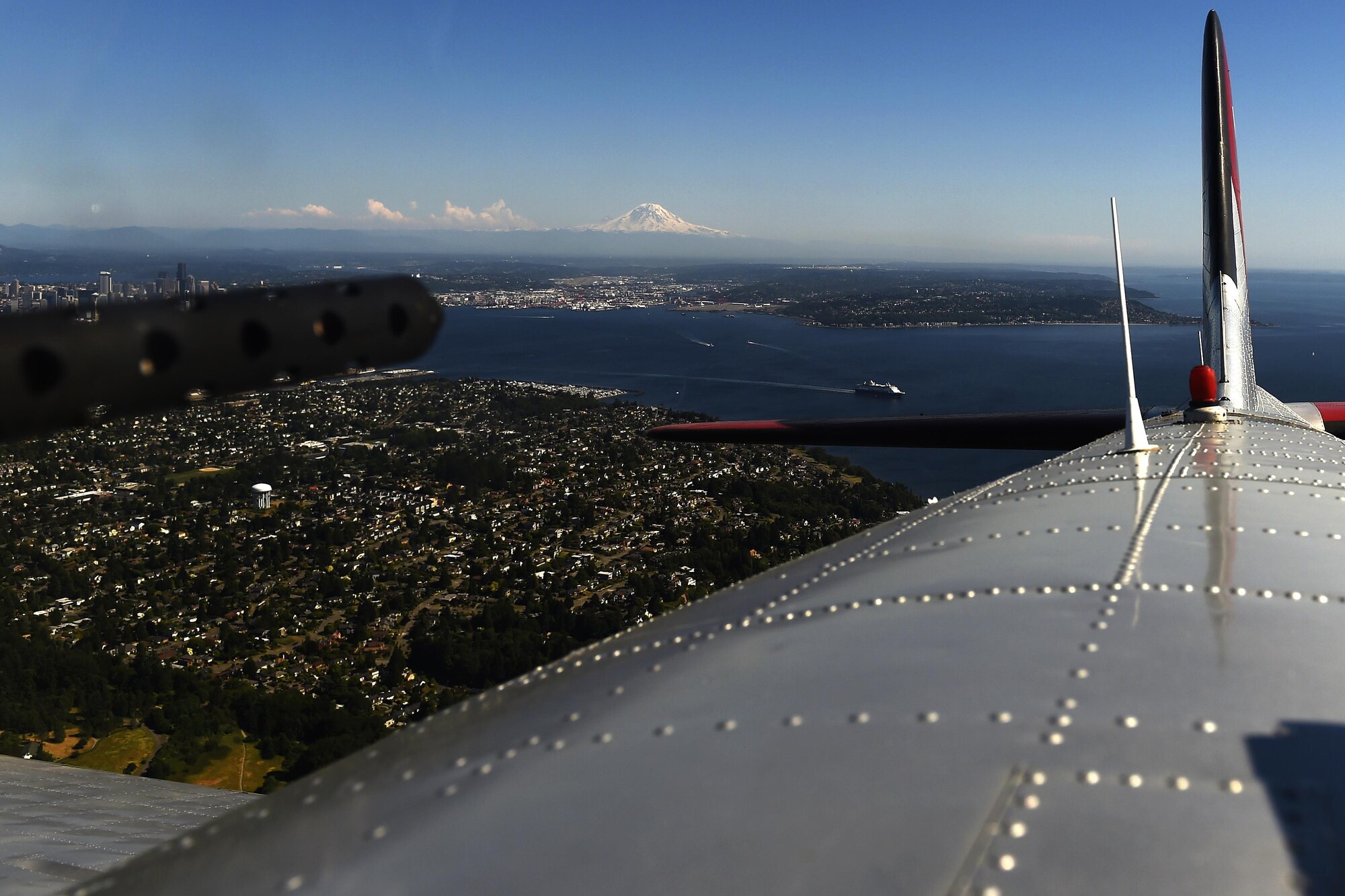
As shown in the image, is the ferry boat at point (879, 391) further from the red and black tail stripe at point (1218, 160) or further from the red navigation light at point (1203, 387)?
the red navigation light at point (1203, 387)

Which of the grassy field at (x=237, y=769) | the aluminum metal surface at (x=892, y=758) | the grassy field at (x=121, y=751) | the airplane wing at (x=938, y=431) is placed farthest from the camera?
the grassy field at (x=121, y=751)

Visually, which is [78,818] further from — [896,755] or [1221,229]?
[1221,229]

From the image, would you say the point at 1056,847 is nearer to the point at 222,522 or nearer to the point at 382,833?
the point at 382,833

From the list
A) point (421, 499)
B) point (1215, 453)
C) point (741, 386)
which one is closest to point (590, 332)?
point (741, 386)

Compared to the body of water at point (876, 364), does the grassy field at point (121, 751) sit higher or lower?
lower

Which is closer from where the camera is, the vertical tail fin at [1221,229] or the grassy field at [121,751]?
the vertical tail fin at [1221,229]

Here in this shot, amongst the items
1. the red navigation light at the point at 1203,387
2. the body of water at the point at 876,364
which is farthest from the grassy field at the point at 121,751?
the body of water at the point at 876,364

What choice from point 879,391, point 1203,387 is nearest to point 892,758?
point 1203,387
